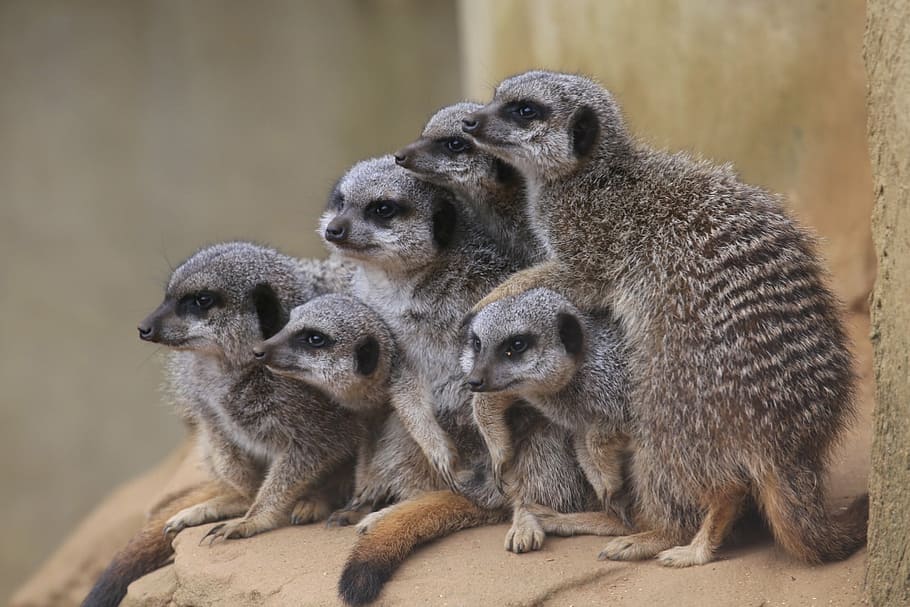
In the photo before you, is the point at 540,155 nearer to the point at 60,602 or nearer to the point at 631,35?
the point at 631,35

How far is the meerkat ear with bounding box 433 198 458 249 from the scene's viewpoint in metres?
3.57

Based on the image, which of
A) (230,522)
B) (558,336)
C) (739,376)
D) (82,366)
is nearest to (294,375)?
(230,522)

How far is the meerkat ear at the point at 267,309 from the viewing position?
12.1 feet

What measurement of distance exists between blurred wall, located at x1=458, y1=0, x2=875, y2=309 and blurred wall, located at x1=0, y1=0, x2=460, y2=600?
4.32m

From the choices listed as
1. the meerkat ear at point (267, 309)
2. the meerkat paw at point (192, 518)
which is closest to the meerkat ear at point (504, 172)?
the meerkat ear at point (267, 309)

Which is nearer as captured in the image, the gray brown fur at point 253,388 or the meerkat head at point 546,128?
the meerkat head at point 546,128

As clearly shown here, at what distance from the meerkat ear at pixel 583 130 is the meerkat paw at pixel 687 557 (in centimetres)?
118

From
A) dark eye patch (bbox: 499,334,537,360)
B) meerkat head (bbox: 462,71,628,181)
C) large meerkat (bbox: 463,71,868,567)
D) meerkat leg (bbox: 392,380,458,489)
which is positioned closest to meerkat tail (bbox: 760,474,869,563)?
large meerkat (bbox: 463,71,868,567)

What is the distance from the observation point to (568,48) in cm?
550

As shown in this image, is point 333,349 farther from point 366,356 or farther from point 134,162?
point 134,162

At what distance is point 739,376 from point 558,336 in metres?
0.52

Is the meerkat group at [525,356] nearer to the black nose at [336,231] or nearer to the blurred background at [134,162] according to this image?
the black nose at [336,231]

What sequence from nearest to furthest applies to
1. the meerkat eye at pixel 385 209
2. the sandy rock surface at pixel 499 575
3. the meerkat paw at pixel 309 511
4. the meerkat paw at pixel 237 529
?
the sandy rock surface at pixel 499 575, the meerkat eye at pixel 385 209, the meerkat paw at pixel 237 529, the meerkat paw at pixel 309 511

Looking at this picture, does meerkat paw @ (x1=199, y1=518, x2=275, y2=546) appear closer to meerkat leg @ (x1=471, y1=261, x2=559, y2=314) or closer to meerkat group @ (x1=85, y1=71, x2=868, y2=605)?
meerkat group @ (x1=85, y1=71, x2=868, y2=605)
